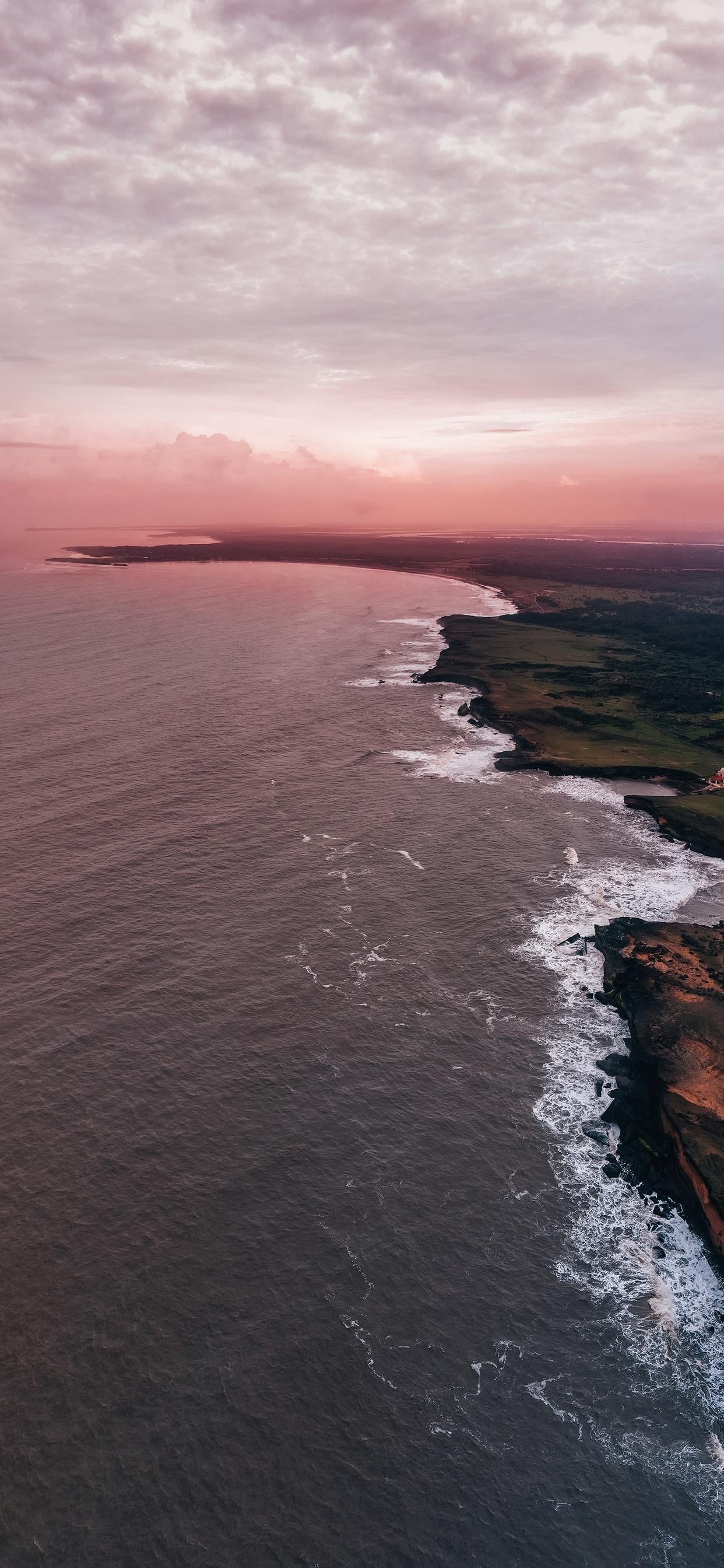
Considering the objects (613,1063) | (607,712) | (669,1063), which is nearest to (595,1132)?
(613,1063)

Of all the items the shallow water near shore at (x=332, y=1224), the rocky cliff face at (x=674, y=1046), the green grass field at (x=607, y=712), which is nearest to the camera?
the shallow water near shore at (x=332, y=1224)

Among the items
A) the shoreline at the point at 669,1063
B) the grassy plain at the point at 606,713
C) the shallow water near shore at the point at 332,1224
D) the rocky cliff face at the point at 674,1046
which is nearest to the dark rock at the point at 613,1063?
the shoreline at the point at 669,1063

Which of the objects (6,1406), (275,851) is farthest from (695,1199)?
(275,851)

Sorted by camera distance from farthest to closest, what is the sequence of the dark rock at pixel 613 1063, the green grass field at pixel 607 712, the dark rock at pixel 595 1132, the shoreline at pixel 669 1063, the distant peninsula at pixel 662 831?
1. the green grass field at pixel 607 712
2. the dark rock at pixel 613 1063
3. the dark rock at pixel 595 1132
4. the distant peninsula at pixel 662 831
5. the shoreline at pixel 669 1063

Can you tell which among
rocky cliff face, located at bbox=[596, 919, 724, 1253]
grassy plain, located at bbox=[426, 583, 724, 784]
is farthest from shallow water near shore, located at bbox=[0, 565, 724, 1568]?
grassy plain, located at bbox=[426, 583, 724, 784]

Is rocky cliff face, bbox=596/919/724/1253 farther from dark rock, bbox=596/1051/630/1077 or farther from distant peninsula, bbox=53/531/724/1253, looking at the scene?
dark rock, bbox=596/1051/630/1077

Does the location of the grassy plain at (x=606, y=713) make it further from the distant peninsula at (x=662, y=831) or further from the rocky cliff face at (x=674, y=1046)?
the rocky cliff face at (x=674, y=1046)

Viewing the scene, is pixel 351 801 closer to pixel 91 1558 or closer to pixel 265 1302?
pixel 265 1302
